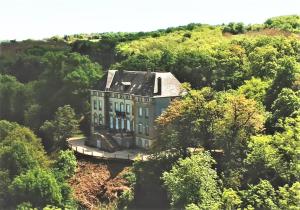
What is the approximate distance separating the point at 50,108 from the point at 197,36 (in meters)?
26.3

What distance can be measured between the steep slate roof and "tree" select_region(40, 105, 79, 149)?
149 inches

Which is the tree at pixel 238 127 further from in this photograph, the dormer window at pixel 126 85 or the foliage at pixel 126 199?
the dormer window at pixel 126 85

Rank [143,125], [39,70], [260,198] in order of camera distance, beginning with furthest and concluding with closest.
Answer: [39,70] < [143,125] < [260,198]

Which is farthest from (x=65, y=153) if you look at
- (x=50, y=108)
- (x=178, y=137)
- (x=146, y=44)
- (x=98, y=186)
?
(x=146, y=44)

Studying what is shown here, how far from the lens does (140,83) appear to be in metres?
43.8

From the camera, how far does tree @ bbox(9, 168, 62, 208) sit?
2914 centimetres

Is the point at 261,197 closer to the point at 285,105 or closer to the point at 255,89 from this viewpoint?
the point at 285,105

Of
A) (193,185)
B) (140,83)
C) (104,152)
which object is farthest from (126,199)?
(140,83)

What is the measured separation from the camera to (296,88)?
121 ft

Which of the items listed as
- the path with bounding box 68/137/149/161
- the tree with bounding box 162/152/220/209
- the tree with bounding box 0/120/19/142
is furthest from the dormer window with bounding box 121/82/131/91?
the tree with bounding box 162/152/220/209

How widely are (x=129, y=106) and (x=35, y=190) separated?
647 inches

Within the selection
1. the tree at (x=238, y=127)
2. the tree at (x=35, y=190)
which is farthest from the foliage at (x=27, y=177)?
the tree at (x=238, y=127)

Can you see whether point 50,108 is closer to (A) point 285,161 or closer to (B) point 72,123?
(B) point 72,123

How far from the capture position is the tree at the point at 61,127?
152 feet
